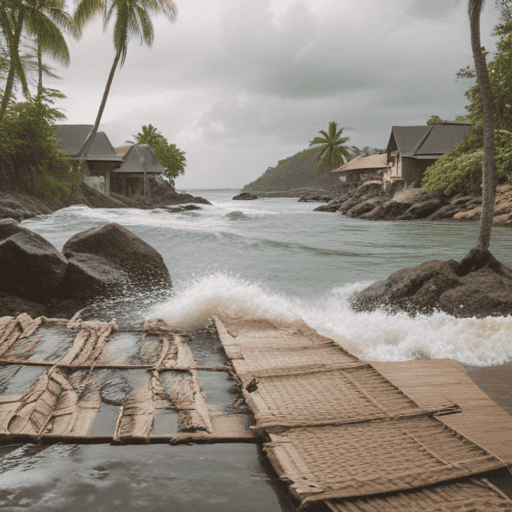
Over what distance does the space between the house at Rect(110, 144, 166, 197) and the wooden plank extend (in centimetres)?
3623

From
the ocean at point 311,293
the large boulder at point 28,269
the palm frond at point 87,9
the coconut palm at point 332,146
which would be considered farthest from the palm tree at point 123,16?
the coconut palm at point 332,146

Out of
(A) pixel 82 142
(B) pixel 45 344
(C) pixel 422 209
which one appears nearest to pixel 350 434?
(B) pixel 45 344

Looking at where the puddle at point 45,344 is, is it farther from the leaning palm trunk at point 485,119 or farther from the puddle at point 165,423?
the leaning palm trunk at point 485,119

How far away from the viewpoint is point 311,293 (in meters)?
8.75

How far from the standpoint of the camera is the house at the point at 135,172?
124ft

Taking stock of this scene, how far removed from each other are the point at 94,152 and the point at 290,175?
6520 cm

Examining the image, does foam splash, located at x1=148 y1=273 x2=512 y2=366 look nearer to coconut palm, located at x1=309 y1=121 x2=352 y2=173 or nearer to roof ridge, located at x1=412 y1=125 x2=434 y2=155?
roof ridge, located at x1=412 y1=125 x2=434 y2=155

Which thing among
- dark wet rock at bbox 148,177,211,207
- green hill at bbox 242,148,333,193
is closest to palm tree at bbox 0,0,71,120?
dark wet rock at bbox 148,177,211,207

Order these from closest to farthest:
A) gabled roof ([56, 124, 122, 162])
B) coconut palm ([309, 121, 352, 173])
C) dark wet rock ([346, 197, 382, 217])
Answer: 1. dark wet rock ([346, 197, 382, 217])
2. gabled roof ([56, 124, 122, 162])
3. coconut palm ([309, 121, 352, 173])

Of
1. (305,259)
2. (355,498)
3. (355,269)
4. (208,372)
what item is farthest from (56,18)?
(355,498)

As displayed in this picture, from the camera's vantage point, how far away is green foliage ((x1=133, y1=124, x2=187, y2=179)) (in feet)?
163

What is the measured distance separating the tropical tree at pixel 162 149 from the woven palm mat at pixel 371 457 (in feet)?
161

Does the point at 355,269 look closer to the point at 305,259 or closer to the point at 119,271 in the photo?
the point at 305,259

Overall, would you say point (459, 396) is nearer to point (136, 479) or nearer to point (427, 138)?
point (136, 479)
